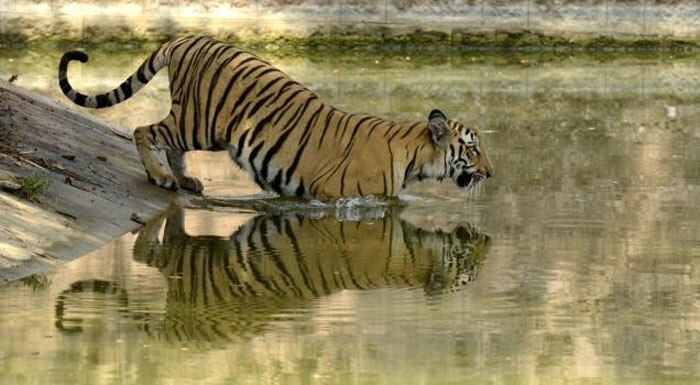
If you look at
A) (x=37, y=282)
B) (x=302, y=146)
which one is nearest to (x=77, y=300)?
(x=37, y=282)

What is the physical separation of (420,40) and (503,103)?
6493 mm

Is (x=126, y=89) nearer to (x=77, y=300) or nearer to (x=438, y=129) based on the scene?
(x=438, y=129)

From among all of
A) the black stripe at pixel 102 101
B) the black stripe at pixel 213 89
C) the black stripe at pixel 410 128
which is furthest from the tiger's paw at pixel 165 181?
the black stripe at pixel 410 128

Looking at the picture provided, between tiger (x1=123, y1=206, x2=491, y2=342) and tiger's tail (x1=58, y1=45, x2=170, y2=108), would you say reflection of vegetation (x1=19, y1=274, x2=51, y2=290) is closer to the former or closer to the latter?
tiger (x1=123, y1=206, x2=491, y2=342)

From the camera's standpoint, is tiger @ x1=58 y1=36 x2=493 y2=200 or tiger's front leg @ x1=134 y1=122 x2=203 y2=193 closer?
tiger @ x1=58 y1=36 x2=493 y2=200

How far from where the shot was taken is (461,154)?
34.4 feet

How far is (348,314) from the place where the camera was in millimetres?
7285

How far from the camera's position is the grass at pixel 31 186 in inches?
361

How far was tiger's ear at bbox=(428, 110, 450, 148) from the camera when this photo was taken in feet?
34.1

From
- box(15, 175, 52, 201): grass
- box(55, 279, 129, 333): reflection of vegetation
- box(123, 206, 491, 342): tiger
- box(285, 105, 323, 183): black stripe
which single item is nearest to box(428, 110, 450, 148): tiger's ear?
box(123, 206, 491, 342): tiger

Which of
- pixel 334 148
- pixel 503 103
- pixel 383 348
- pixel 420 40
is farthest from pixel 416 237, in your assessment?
pixel 420 40

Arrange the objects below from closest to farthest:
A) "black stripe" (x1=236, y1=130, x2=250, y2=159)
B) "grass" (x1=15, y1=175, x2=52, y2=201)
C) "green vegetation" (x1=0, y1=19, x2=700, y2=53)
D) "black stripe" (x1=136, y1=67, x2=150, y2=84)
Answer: "grass" (x1=15, y1=175, x2=52, y2=201)
"black stripe" (x1=236, y1=130, x2=250, y2=159)
"black stripe" (x1=136, y1=67, x2=150, y2=84)
"green vegetation" (x1=0, y1=19, x2=700, y2=53)

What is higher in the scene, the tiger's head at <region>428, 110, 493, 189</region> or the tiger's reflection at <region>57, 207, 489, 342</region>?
the tiger's head at <region>428, 110, 493, 189</region>

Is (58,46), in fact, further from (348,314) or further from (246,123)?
(348,314)
